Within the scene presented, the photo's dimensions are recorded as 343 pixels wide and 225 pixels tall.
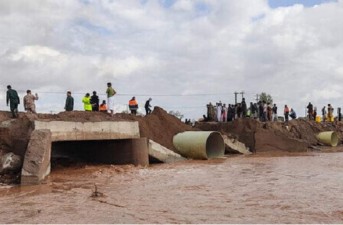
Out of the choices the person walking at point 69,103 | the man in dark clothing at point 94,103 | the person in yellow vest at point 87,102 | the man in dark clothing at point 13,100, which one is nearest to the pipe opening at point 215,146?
the man in dark clothing at point 94,103

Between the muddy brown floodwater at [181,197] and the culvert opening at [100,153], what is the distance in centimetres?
242

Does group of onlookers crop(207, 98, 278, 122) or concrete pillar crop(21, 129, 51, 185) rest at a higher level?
group of onlookers crop(207, 98, 278, 122)

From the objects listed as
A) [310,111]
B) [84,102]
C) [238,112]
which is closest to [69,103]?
[84,102]

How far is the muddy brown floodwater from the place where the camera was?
8534 millimetres

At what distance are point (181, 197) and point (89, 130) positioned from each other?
7612 millimetres

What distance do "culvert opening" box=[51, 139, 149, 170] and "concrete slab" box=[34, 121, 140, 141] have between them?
613 millimetres

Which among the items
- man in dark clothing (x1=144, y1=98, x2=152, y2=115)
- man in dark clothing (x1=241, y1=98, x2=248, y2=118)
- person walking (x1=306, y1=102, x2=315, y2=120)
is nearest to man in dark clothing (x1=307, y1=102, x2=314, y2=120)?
person walking (x1=306, y1=102, x2=315, y2=120)

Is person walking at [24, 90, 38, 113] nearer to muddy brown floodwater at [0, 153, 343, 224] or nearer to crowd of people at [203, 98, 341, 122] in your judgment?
muddy brown floodwater at [0, 153, 343, 224]

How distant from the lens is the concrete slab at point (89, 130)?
52.9 ft

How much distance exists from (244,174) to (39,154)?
6.73 meters

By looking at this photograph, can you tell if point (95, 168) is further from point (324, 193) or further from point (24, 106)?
point (324, 193)

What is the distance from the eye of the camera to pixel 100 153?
67.4 ft

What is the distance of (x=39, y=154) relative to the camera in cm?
1430

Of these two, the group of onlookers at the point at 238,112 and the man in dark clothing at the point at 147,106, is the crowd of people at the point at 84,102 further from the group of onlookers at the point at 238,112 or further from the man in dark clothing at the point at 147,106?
the group of onlookers at the point at 238,112
